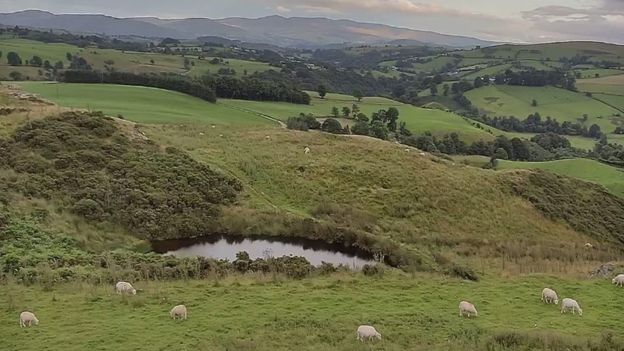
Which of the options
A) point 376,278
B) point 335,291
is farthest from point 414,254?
point 335,291

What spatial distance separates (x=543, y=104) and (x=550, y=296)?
544 ft

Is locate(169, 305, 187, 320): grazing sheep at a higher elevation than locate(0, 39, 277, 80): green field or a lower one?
lower

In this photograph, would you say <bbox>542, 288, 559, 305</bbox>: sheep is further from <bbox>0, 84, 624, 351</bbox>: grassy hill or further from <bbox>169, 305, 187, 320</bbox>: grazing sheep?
<bbox>169, 305, 187, 320</bbox>: grazing sheep

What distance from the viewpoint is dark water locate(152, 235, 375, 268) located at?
3152 centimetres

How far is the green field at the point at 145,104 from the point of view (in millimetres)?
65625

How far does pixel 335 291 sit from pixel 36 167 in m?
23.3

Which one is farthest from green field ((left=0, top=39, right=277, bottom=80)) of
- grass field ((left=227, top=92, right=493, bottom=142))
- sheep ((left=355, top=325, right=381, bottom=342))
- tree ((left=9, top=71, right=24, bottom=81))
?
sheep ((left=355, top=325, right=381, bottom=342))

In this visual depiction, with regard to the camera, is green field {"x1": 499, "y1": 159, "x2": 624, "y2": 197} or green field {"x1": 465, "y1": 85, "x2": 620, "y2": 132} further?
green field {"x1": 465, "y1": 85, "x2": 620, "y2": 132}

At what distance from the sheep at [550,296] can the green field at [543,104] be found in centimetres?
13788

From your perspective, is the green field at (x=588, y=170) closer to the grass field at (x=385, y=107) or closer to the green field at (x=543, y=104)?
the grass field at (x=385, y=107)

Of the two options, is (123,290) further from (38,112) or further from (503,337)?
(38,112)

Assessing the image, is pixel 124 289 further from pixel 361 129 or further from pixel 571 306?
pixel 361 129

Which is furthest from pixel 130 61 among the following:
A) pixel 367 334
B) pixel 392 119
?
pixel 367 334

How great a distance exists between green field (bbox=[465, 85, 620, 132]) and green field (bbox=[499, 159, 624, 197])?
267 ft
